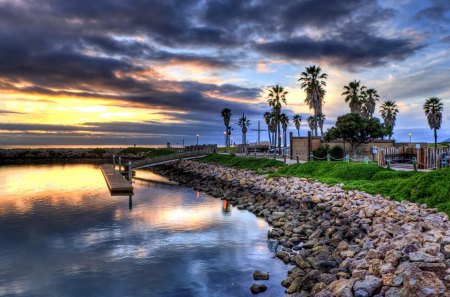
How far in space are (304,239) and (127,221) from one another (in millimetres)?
11566

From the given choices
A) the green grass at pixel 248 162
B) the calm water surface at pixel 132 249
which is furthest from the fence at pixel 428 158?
the green grass at pixel 248 162

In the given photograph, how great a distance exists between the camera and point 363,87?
62688 millimetres

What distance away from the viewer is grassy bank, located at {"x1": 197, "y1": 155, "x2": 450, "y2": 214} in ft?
50.3

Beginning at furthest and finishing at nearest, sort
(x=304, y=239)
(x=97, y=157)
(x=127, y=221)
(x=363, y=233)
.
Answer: (x=97, y=157)
(x=127, y=221)
(x=304, y=239)
(x=363, y=233)

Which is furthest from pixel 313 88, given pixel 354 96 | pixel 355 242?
pixel 355 242

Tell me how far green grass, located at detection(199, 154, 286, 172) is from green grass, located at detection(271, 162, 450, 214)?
5.73m

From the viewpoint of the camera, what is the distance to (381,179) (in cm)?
2166

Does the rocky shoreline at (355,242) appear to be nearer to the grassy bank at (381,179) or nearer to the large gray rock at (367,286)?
the large gray rock at (367,286)

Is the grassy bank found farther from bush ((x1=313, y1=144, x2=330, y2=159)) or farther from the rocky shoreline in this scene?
bush ((x1=313, y1=144, x2=330, y2=159))

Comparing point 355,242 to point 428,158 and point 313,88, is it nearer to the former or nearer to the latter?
point 428,158

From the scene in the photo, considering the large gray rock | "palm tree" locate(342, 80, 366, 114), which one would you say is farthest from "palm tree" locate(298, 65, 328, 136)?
the large gray rock

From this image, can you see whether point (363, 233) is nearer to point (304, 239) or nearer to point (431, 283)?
point (304, 239)

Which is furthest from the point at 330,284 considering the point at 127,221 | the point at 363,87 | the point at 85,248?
the point at 363,87

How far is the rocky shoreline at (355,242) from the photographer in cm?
879
